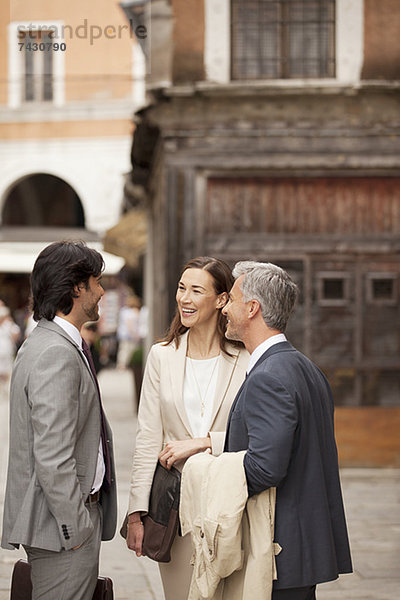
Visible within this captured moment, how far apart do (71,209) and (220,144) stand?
82.5ft

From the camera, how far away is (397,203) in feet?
30.6

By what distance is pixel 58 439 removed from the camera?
3062 mm

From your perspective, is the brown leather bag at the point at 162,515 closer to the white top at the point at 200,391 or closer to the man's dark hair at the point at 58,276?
the white top at the point at 200,391

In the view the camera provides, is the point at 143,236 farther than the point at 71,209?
No

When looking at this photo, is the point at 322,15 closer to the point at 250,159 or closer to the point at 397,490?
the point at 250,159

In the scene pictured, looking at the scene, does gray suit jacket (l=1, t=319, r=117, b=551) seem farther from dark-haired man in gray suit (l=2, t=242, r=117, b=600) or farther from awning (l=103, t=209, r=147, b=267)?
awning (l=103, t=209, r=147, b=267)

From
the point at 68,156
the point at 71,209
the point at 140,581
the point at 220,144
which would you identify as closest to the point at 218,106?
the point at 220,144

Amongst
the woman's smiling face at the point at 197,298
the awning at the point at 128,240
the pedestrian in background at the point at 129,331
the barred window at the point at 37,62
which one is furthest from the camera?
the pedestrian in background at the point at 129,331

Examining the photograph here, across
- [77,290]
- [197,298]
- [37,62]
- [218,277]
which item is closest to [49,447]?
[77,290]

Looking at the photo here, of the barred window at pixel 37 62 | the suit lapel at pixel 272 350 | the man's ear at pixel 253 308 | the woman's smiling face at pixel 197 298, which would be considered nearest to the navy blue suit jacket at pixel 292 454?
the suit lapel at pixel 272 350

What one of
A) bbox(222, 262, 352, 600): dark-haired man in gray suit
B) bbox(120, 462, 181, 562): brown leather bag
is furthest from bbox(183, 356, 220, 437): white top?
bbox(222, 262, 352, 600): dark-haired man in gray suit

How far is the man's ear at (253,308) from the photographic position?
10.2 feet

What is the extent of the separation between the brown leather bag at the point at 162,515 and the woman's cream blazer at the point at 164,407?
0.11ft

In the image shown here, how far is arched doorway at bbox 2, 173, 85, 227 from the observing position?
32406 mm
